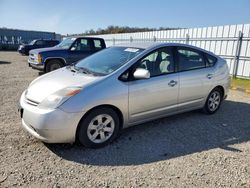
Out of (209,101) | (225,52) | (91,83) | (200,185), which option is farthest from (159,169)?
(225,52)

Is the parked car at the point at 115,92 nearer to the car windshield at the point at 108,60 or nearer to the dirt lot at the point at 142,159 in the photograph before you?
the car windshield at the point at 108,60

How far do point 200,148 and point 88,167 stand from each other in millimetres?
1793

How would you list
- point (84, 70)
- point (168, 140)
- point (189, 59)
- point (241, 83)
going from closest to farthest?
point (168, 140)
point (84, 70)
point (189, 59)
point (241, 83)

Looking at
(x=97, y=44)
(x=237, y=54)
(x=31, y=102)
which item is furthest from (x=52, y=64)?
(x=237, y=54)

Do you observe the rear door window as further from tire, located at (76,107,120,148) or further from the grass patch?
the grass patch

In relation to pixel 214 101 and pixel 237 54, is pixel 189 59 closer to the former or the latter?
pixel 214 101

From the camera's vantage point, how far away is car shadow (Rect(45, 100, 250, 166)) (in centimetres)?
315

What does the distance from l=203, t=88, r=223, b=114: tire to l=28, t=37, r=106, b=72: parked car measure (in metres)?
6.01

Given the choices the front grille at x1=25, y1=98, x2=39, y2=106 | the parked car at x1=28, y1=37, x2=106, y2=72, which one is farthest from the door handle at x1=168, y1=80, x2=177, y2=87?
the parked car at x1=28, y1=37, x2=106, y2=72

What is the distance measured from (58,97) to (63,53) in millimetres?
6491

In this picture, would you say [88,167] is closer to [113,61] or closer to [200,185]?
[200,185]

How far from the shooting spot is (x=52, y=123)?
297cm

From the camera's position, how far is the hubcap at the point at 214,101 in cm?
494

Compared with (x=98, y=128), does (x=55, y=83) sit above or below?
above
